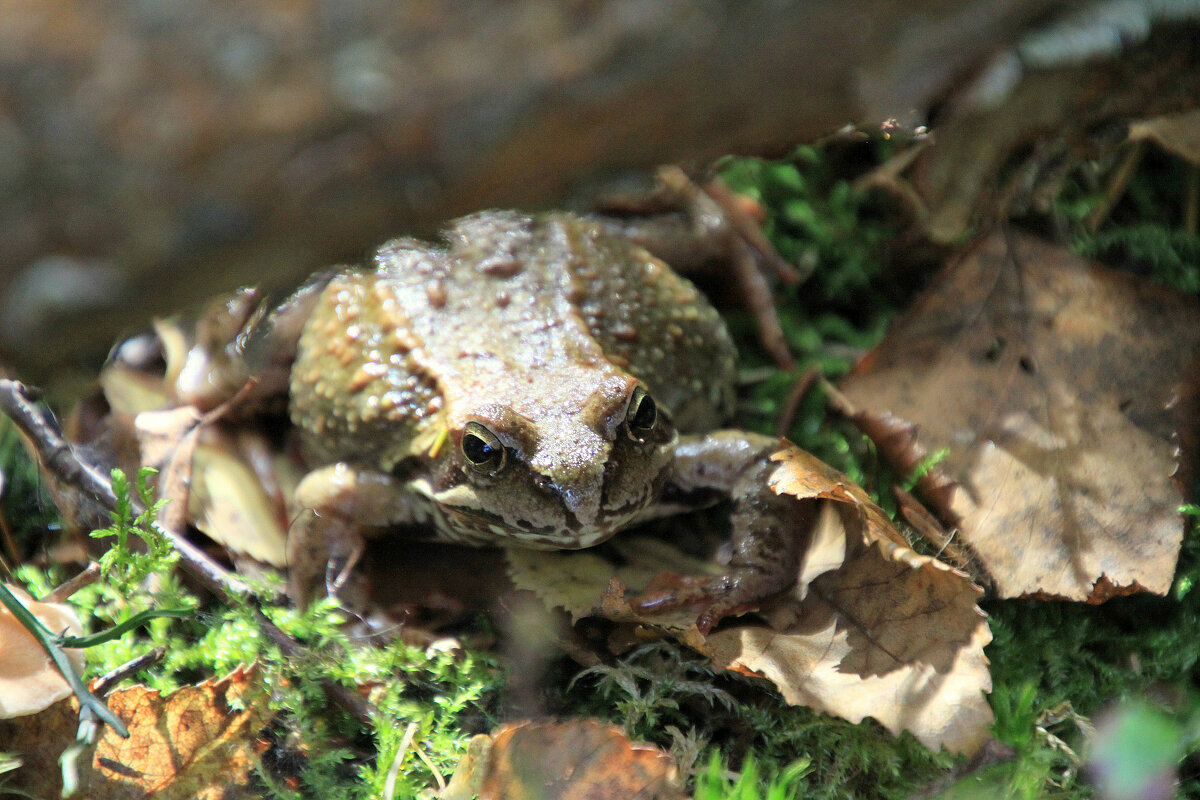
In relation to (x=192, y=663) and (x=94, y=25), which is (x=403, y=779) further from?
(x=94, y=25)

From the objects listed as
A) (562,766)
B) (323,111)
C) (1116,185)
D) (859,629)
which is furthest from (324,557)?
(1116,185)

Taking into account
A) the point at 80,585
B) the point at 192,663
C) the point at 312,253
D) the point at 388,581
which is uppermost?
the point at 312,253

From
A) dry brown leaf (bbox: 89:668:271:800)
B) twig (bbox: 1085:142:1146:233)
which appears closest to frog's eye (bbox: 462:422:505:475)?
dry brown leaf (bbox: 89:668:271:800)

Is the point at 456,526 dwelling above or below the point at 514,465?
below

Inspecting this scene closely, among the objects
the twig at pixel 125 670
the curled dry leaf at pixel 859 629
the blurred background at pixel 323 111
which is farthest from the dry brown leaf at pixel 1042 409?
the twig at pixel 125 670

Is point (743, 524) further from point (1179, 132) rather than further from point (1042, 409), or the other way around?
point (1179, 132)

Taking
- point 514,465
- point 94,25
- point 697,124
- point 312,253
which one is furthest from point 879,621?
point 94,25

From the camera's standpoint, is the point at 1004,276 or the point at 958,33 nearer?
the point at 958,33

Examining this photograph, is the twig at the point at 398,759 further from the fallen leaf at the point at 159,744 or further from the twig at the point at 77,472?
the twig at the point at 77,472
